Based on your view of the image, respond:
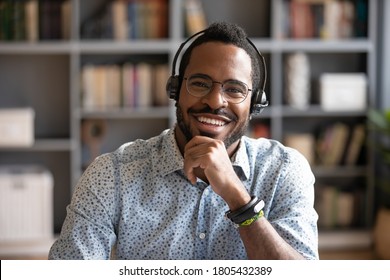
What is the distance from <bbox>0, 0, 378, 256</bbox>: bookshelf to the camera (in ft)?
12.5

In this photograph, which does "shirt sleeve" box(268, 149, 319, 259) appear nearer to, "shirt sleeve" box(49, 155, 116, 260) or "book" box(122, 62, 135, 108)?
"shirt sleeve" box(49, 155, 116, 260)

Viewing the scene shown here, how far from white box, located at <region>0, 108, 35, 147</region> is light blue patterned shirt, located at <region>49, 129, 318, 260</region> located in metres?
2.50

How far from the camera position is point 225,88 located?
3.81 ft

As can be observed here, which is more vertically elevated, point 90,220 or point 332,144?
point 90,220

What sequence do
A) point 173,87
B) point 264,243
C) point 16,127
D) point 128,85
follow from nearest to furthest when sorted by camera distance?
point 264,243, point 173,87, point 16,127, point 128,85

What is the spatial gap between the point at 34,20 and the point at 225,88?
281 centimetres

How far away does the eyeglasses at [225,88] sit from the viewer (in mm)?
1163

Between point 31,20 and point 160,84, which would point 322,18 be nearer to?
point 160,84

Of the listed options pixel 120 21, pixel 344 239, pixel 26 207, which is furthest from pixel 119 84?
pixel 344 239

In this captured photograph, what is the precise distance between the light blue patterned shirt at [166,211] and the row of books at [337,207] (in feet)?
8.96

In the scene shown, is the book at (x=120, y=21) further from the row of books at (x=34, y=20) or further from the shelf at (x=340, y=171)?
the shelf at (x=340, y=171)

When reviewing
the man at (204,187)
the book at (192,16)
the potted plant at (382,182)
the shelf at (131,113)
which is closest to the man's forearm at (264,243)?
the man at (204,187)
